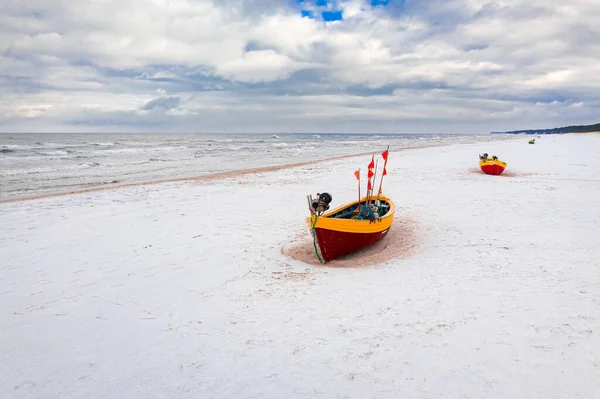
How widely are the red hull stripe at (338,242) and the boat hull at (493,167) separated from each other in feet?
48.4

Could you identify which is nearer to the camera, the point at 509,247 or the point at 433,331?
the point at 433,331

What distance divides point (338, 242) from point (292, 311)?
2.78 metres

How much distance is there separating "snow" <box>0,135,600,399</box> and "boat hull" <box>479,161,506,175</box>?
8516mm

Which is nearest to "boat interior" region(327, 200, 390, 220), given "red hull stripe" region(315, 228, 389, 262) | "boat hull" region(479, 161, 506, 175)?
"red hull stripe" region(315, 228, 389, 262)

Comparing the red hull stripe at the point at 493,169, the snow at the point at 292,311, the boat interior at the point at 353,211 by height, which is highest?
the red hull stripe at the point at 493,169

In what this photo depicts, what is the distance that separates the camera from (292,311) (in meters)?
6.44

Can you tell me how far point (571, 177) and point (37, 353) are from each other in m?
22.7

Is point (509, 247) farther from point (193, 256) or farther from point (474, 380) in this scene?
point (193, 256)

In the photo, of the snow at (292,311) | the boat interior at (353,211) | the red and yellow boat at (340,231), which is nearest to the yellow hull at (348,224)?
the red and yellow boat at (340,231)

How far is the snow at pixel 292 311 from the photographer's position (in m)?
4.75

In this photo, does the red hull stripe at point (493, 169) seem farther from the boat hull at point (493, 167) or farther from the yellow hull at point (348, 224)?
the yellow hull at point (348, 224)

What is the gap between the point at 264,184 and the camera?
20484 millimetres

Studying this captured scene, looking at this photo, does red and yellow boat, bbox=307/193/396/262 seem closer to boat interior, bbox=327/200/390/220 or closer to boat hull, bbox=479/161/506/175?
boat interior, bbox=327/200/390/220

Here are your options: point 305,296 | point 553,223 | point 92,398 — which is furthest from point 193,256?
point 553,223
